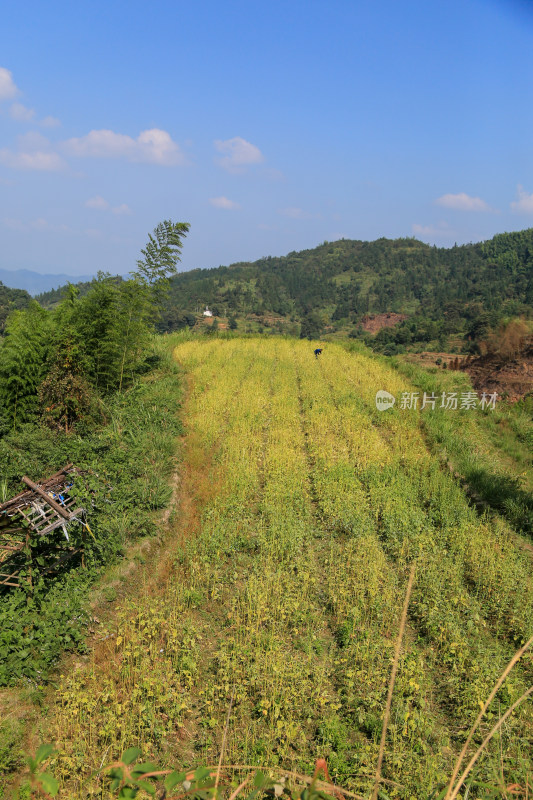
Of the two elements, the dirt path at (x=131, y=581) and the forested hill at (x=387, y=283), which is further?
the forested hill at (x=387, y=283)

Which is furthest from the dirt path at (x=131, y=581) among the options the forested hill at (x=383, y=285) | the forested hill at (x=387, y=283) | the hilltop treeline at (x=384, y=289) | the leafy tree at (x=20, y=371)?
the forested hill at (x=387, y=283)

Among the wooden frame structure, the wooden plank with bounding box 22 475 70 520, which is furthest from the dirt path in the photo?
the wooden plank with bounding box 22 475 70 520

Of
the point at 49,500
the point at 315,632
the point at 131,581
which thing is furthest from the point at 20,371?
the point at 315,632

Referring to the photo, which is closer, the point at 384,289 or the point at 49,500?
the point at 49,500

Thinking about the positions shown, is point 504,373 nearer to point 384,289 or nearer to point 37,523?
point 37,523

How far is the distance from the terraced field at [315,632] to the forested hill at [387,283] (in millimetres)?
48634

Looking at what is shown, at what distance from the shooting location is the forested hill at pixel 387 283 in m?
64.8

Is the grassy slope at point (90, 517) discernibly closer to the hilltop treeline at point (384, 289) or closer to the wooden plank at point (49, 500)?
the wooden plank at point (49, 500)

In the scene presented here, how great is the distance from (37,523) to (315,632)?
347 centimetres

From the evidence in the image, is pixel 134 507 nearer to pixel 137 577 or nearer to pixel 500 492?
pixel 137 577

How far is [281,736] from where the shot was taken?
4293 mm

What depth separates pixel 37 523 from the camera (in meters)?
5.68

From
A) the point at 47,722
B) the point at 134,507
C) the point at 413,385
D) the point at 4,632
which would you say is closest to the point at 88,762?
the point at 47,722

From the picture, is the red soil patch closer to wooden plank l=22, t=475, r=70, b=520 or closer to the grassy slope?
the grassy slope
